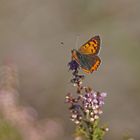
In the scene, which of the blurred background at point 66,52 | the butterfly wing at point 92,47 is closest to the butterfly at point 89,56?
the butterfly wing at point 92,47

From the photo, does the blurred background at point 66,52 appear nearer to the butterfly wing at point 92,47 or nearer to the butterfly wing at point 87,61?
the butterfly wing at point 92,47

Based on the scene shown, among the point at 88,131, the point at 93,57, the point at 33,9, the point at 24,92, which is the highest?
the point at 33,9

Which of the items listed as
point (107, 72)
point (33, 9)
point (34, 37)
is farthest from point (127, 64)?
point (33, 9)

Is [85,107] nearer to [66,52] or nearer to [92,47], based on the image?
[92,47]

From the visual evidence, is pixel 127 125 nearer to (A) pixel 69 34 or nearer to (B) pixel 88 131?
(A) pixel 69 34

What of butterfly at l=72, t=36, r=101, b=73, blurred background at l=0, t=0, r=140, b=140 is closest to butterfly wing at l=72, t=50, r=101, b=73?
butterfly at l=72, t=36, r=101, b=73

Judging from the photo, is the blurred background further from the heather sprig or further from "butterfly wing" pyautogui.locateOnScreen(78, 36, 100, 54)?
the heather sprig
